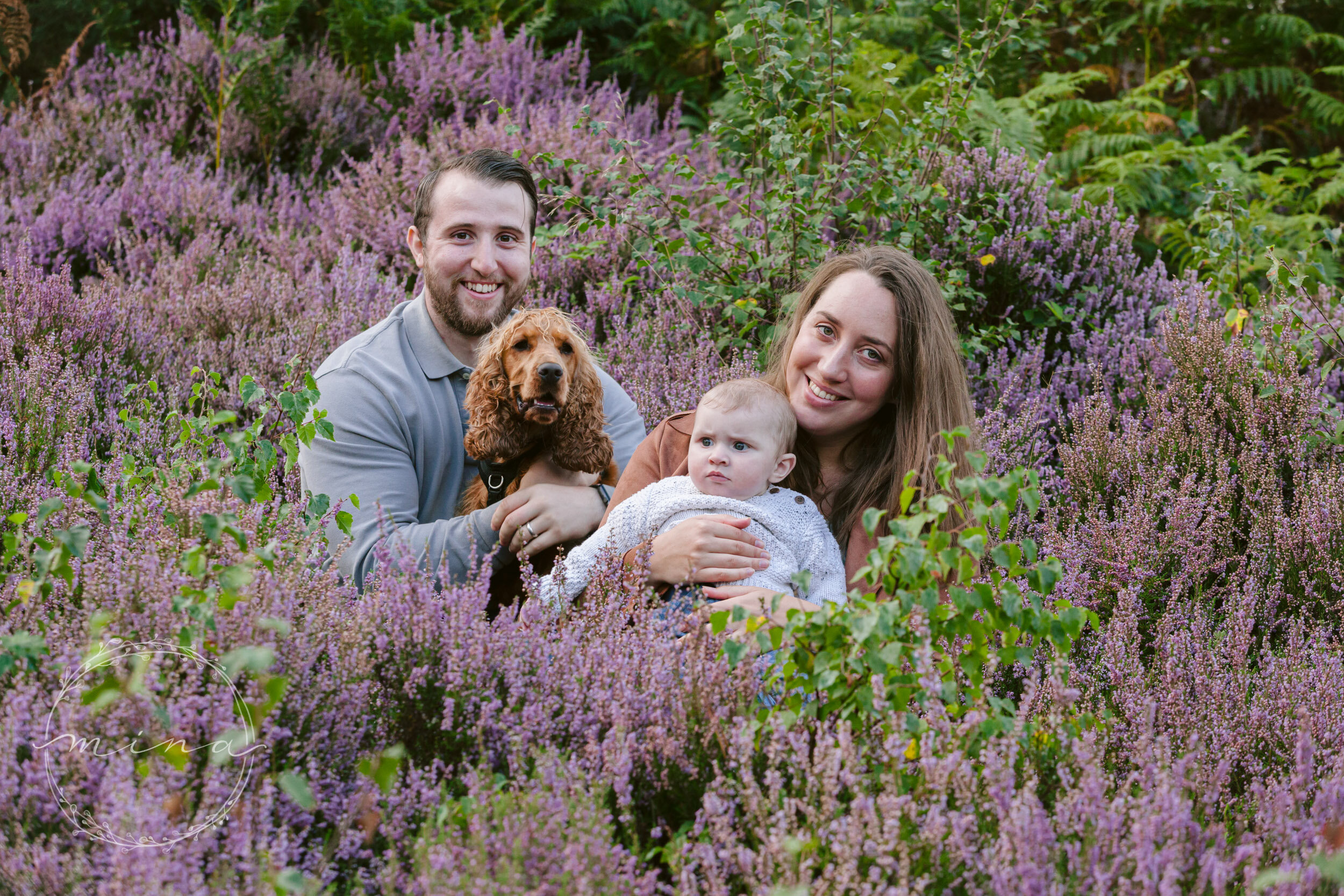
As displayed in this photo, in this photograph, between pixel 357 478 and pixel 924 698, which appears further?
pixel 357 478

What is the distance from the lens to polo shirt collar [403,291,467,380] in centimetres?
352

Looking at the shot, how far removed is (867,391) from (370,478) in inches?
62.8

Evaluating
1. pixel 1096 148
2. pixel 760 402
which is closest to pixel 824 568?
pixel 760 402

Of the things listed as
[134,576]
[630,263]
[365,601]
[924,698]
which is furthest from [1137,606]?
[630,263]

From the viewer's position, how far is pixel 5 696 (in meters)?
1.79

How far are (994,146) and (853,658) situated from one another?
14.3 feet

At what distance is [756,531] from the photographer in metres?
2.92

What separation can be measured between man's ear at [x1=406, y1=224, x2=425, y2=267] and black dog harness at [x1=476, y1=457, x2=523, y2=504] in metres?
0.90

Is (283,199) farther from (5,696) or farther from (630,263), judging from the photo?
(5,696)

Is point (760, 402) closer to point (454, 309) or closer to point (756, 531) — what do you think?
point (756, 531)

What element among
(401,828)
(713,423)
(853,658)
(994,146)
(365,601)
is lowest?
(401,828)

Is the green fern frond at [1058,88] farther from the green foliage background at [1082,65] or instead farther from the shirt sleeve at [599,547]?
the shirt sleeve at [599,547]

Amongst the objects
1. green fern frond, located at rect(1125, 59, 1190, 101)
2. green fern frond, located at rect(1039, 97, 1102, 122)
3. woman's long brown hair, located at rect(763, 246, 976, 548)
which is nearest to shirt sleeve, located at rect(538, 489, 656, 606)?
woman's long brown hair, located at rect(763, 246, 976, 548)

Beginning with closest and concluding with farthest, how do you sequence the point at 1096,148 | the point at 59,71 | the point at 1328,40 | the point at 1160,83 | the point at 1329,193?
the point at 1329,193, the point at 1096,148, the point at 59,71, the point at 1160,83, the point at 1328,40
